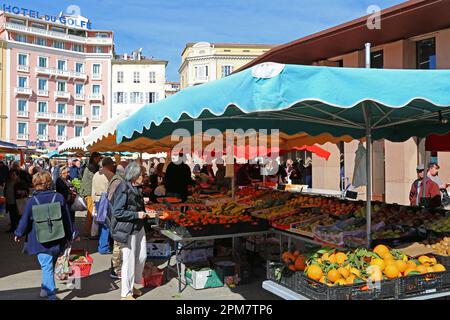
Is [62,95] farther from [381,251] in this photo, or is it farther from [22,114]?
[381,251]

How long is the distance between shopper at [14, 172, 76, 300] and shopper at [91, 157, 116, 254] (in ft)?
8.55

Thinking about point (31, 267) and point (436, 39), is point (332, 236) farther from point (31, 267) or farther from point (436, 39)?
point (436, 39)

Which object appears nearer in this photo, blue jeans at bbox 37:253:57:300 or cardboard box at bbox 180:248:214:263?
blue jeans at bbox 37:253:57:300

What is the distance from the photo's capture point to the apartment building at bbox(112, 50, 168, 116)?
6184cm

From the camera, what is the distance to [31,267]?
713 centimetres

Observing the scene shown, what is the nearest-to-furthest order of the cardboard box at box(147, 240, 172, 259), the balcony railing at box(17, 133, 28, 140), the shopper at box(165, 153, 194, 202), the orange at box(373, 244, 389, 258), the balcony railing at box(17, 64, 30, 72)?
1. the orange at box(373, 244, 389, 258)
2. the cardboard box at box(147, 240, 172, 259)
3. the shopper at box(165, 153, 194, 202)
4. the balcony railing at box(17, 64, 30, 72)
5. the balcony railing at box(17, 133, 28, 140)

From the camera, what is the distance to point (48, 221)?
4910 millimetres

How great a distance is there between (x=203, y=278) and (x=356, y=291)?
2807 millimetres

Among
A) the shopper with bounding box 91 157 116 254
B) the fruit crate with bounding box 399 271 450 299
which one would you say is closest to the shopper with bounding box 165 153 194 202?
the shopper with bounding box 91 157 116 254

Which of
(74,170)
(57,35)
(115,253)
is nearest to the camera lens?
(115,253)

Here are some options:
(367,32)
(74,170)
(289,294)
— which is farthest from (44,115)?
(289,294)

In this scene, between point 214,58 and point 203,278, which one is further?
→ point 214,58

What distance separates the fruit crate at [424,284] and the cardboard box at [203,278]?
2878 mm

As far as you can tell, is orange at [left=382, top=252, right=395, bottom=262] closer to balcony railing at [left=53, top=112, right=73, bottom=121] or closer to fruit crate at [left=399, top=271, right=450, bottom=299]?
fruit crate at [left=399, top=271, right=450, bottom=299]
